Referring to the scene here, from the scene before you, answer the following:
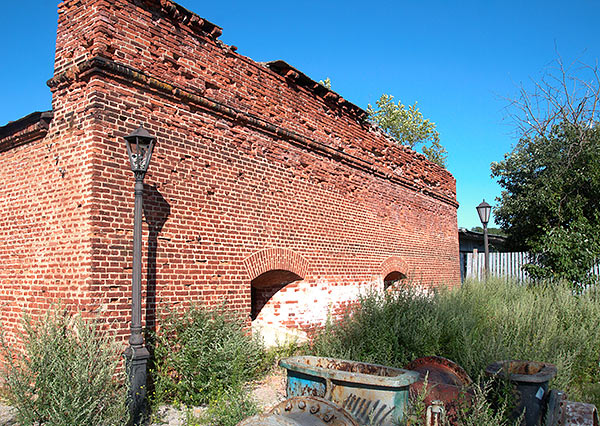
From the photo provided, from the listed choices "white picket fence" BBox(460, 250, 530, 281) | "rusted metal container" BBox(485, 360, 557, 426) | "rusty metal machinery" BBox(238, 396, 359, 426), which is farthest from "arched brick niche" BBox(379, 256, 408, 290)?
"rusty metal machinery" BBox(238, 396, 359, 426)

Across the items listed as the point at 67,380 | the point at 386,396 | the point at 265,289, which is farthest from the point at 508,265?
the point at 67,380

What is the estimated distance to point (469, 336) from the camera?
23.1 feet

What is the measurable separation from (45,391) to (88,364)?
45cm

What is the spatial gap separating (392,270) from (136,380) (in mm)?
8423

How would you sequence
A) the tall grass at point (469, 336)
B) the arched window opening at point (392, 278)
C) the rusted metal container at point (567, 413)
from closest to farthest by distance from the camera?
the rusted metal container at point (567, 413) < the tall grass at point (469, 336) < the arched window opening at point (392, 278)

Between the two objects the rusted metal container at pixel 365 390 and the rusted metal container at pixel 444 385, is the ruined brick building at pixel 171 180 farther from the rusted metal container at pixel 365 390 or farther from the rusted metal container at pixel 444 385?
the rusted metal container at pixel 444 385

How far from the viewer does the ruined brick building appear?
5.62m

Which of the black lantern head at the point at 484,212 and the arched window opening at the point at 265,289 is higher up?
the black lantern head at the point at 484,212

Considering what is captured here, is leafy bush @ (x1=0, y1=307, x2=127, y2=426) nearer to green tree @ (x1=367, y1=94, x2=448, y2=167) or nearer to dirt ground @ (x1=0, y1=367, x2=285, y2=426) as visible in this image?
dirt ground @ (x1=0, y1=367, x2=285, y2=426)

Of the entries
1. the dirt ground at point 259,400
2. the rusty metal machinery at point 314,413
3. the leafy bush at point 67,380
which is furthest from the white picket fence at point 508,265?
the leafy bush at point 67,380

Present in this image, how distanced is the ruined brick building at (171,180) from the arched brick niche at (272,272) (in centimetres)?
3

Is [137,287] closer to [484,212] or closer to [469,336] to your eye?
[469,336]

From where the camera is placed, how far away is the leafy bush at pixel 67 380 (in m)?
4.39

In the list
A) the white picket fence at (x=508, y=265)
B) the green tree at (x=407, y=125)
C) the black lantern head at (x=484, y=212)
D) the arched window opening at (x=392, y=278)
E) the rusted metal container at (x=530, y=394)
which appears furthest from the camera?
the green tree at (x=407, y=125)
